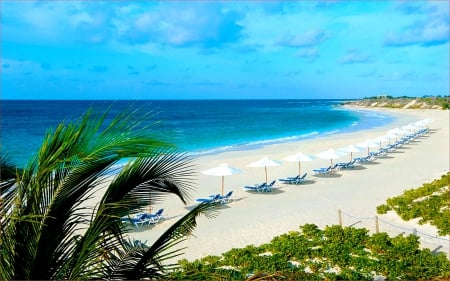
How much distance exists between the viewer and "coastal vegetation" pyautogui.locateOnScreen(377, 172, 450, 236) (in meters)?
9.80

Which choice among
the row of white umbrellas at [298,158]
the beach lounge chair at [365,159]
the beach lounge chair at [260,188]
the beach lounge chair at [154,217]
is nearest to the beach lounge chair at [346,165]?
the row of white umbrellas at [298,158]

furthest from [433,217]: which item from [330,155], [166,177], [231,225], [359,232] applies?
[166,177]

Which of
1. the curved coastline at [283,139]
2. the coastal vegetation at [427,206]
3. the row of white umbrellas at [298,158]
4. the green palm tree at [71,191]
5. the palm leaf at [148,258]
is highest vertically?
the green palm tree at [71,191]

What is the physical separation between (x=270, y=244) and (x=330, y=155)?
32.9 ft

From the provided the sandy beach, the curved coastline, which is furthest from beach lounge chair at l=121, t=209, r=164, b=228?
the curved coastline

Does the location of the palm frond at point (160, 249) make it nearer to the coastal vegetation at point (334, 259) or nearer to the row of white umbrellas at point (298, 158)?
the coastal vegetation at point (334, 259)

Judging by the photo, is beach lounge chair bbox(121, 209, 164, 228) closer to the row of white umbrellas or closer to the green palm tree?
the row of white umbrellas

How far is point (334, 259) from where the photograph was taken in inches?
293

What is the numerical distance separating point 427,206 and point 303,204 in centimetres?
342

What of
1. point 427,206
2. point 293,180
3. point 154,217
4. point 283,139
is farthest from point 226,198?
point 283,139

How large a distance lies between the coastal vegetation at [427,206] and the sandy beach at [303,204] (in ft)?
0.81

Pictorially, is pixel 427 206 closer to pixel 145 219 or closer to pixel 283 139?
pixel 145 219

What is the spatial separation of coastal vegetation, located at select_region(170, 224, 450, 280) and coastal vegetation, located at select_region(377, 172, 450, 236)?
196 centimetres

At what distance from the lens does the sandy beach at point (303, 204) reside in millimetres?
9445
